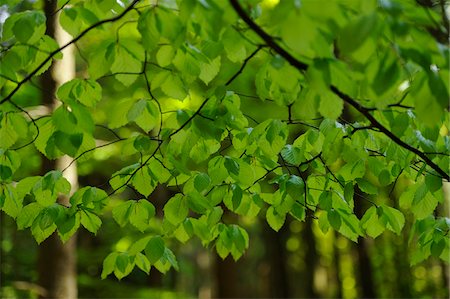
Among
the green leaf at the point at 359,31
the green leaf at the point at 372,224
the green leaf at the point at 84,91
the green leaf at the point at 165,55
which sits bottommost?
the green leaf at the point at 372,224

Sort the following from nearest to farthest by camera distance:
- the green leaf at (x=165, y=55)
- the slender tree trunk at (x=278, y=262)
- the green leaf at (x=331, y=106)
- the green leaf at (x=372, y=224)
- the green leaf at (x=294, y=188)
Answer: the green leaf at (x=331, y=106) → the green leaf at (x=165, y=55) → the green leaf at (x=294, y=188) → the green leaf at (x=372, y=224) → the slender tree trunk at (x=278, y=262)

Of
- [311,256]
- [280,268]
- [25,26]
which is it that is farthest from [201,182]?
[311,256]

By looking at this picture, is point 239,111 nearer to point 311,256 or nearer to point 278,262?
point 278,262

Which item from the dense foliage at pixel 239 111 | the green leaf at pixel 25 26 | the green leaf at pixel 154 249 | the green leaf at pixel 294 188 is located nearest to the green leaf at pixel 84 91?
the dense foliage at pixel 239 111

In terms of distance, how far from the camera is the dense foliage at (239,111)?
3.92 feet

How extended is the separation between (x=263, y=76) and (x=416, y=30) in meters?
0.60

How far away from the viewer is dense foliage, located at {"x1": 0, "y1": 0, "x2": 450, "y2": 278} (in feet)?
3.92

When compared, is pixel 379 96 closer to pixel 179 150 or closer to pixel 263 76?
pixel 263 76

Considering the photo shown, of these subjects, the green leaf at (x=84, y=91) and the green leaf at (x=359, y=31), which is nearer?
the green leaf at (x=359, y=31)

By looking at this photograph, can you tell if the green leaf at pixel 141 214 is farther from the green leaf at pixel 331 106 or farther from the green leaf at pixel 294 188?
the green leaf at pixel 331 106

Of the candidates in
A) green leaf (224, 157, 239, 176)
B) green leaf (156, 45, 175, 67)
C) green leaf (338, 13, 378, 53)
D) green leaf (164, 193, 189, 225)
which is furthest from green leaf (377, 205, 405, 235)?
green leaf (338, 13, 378, 53)

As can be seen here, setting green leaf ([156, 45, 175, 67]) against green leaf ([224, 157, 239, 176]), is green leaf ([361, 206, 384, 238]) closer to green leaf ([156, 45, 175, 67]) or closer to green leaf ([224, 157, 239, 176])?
green leaf ([224, 157, 239, 176])

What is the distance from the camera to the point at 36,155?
688 centimetres

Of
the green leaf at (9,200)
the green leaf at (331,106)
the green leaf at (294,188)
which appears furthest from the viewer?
the green leaf at (9,200)
